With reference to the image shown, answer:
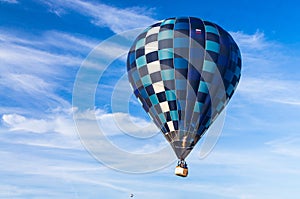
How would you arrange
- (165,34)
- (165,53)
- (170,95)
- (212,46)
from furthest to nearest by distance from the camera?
1. (165,34)
2. (212,46)
3. (165,53)
4. (170,95)

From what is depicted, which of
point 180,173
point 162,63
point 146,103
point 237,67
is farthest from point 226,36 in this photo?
point 180,173

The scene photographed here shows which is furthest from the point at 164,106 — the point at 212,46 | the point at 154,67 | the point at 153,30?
the point at 153,30

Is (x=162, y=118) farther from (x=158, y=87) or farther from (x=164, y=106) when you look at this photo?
(x=158, y=87)

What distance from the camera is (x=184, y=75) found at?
40719mm

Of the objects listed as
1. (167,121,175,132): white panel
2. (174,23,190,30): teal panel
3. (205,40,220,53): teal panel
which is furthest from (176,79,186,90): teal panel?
(174,23,190,30): teal panel

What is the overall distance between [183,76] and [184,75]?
0.40 ft

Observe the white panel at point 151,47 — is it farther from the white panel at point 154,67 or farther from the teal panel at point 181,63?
the teal panel at point 181,63

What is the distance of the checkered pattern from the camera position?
133 ft

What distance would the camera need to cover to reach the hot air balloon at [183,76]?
40.5 metres

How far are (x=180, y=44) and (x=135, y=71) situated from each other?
4.65 metres

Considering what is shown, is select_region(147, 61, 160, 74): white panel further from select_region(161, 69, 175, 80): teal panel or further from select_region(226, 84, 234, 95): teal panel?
select_region(226, 84, 234, 95): teal panel

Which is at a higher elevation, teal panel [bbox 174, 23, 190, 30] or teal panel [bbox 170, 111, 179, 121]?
teal panel [bbox 174, 23, 190, 30]

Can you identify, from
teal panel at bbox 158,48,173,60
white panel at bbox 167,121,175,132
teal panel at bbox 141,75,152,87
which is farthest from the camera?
teal panel at bbox 141,75,152,87

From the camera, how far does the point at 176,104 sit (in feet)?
133
